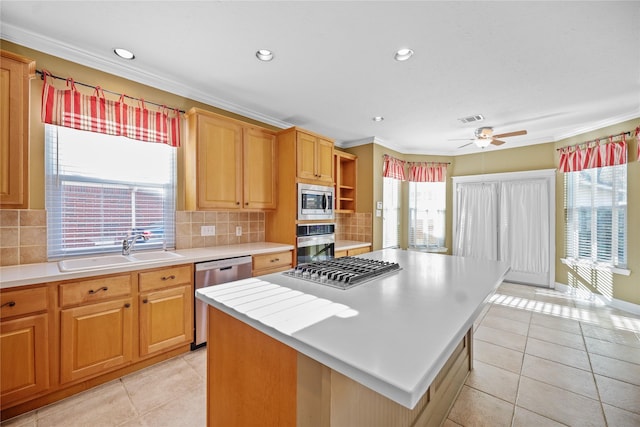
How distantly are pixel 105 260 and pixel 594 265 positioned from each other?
5937 mm

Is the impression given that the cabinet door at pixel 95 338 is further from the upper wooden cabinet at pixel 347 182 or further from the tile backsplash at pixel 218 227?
the upper wooden cabinet at pixel 347 182

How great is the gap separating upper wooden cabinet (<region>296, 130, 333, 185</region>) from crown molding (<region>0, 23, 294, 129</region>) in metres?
0.88

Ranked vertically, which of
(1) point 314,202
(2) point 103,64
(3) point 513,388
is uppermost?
(2) point 103,64

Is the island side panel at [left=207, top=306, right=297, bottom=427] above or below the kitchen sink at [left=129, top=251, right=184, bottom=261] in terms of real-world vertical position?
below

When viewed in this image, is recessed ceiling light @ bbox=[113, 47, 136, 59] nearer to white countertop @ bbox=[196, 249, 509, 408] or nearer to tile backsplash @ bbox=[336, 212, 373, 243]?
white countertop @ bbox=[196, 249, 509, 408]

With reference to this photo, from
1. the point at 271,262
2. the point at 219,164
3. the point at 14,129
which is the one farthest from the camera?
the point at 271,262

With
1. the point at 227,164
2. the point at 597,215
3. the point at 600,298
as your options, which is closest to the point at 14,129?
the point at 227,164

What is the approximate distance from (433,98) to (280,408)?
3253 millimetres

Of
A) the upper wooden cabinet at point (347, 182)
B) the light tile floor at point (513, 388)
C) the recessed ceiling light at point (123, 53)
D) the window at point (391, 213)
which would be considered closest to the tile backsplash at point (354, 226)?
the upper wooden cabinet at point (347, 182)

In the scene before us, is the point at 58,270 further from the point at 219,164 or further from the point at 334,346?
the point at 334,346

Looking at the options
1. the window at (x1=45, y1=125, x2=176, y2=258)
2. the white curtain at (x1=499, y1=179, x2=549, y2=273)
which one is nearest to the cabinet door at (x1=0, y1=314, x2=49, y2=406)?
the window at (x1=45, y1=125, x2=176, y2=258)

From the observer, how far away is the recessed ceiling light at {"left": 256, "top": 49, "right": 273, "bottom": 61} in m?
2.21

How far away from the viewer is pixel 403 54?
222 cm

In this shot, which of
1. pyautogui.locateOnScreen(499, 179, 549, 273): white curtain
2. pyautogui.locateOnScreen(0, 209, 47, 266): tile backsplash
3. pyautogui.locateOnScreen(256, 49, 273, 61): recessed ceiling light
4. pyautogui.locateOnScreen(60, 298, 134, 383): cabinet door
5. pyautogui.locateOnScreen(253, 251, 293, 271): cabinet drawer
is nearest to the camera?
pyautogui.locateOnScreen(60, 298, 134, 383): cabinet door
